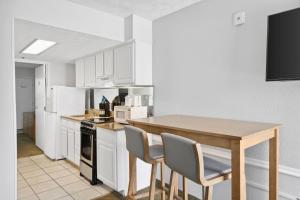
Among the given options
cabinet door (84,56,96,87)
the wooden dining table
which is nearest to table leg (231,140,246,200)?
the wooden dining table

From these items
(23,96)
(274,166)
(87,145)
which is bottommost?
(87,145)

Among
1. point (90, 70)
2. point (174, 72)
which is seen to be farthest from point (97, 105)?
point (174, 72)

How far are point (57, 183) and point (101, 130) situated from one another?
1135 mm

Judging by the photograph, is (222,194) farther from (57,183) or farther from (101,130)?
(57,183)

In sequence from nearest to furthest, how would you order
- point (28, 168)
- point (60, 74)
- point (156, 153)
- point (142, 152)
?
1. point (142, 152)
2. point (156, 153)
3. point (28, 168)
4. point (60, 74)

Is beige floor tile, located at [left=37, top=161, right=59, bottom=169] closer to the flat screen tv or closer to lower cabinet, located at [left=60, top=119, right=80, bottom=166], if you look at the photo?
lower cabinet, located at [left=60, top=119, right=80, bottom=166]

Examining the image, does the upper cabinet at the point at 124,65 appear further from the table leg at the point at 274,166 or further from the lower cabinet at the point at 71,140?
the table leg at the point at 274,166

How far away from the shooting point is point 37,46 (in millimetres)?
3248

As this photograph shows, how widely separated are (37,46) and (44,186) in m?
2.18

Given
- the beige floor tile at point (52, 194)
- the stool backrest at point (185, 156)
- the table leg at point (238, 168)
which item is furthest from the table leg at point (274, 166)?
the beige floor tile at point (52, 194)

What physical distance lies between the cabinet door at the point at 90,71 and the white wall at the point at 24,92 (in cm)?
407

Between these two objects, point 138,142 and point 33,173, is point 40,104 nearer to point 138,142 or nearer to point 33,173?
point 33,173

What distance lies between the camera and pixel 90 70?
3689mm

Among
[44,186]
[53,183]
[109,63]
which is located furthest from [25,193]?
[109,63]
